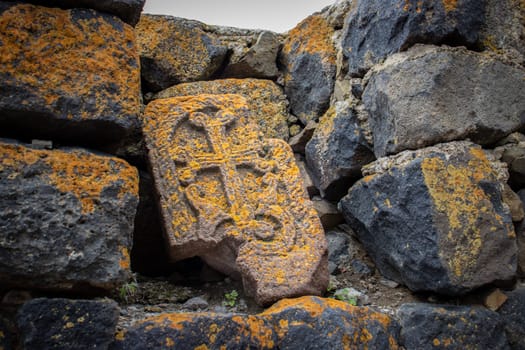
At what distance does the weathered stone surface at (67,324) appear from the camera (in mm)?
1270

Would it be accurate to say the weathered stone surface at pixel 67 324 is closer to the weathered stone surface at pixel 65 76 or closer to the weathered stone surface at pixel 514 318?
the weathered stone surface at pixel 65 76

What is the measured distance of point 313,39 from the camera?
9.37 ft

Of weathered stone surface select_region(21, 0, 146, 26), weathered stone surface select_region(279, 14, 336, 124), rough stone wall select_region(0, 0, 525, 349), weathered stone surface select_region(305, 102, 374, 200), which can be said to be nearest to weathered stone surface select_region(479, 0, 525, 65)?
rough stone wall select_region(0, 0, 525, 349)

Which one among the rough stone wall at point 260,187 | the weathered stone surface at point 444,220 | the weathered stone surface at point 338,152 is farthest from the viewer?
the weathered stone surface at point 338,152

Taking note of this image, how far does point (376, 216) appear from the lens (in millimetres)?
2092

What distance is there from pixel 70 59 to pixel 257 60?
4.75 ft

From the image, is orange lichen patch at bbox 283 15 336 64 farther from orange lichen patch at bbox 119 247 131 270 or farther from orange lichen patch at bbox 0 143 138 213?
orange lichen patch at bbox 119 247 131 270

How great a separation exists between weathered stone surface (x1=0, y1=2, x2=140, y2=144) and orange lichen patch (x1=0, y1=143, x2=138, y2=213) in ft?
0.38

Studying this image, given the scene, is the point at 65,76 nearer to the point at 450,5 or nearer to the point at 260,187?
the point at 260,187

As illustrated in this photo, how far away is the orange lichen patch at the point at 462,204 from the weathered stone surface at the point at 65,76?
118 centimetres

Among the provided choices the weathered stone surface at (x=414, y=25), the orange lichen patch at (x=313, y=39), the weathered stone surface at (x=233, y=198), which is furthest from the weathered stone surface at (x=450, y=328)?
the orange lichen patch at (x=313, y=39)

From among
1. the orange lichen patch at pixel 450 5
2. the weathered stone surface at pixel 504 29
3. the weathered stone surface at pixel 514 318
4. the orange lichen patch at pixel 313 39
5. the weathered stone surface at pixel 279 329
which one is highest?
the orange lichen patch at pixel 313 39

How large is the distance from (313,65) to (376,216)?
110 centimetres

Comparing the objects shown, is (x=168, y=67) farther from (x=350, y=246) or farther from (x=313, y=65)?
(x=350, y=246)
